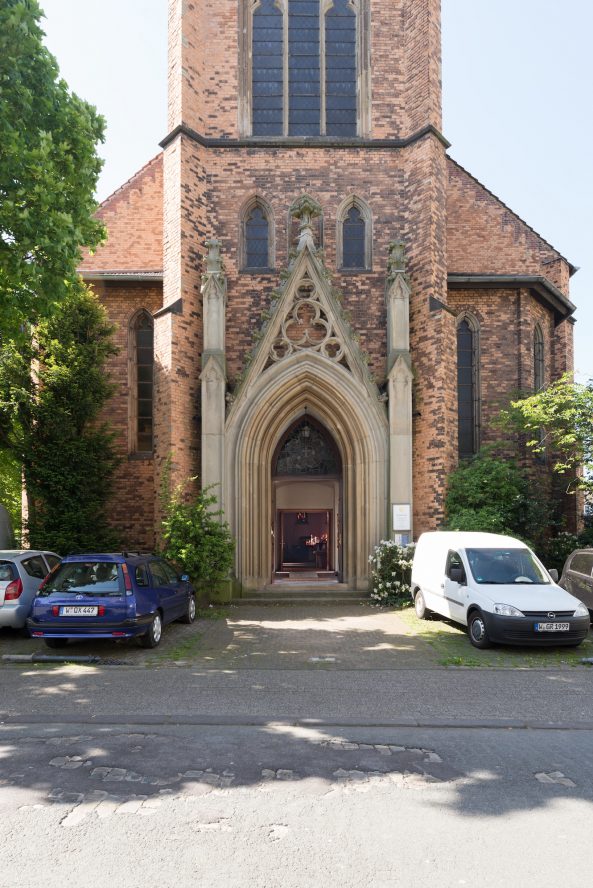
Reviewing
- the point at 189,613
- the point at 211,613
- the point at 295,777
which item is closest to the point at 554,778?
the point at 295,777

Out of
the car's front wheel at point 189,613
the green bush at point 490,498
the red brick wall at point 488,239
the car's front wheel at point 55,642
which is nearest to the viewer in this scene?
the car's front wheel at point 55,642

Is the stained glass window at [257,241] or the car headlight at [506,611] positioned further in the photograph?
the stained glass window at [257,241]

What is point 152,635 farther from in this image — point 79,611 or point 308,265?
point 308,265

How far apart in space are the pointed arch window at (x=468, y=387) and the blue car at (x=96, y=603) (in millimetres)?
10284

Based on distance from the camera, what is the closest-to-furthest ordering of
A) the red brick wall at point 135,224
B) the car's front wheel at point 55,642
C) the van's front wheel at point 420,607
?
the car's front wheel at point 55,642 → the van's front wheel at point 420,607 → the red brick wall at point 135,224

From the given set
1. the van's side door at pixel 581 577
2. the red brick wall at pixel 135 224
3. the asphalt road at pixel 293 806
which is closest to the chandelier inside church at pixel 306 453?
the red brick wall at pixel 135 224

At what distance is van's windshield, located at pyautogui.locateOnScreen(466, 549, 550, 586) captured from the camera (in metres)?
10.3

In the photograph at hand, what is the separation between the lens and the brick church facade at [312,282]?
15.0m

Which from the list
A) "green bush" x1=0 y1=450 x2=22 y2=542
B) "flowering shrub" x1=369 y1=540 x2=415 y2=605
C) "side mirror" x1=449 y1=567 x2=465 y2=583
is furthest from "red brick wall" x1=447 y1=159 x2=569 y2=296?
"green bush" x1=0 y1=450 x2=22 y2=542

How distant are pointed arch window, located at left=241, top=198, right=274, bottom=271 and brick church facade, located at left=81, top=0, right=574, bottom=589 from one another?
5cm

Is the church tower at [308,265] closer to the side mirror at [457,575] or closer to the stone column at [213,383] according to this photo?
the stone column at [213,383]

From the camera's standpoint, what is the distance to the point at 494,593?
9.68m

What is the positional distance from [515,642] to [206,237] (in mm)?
11638

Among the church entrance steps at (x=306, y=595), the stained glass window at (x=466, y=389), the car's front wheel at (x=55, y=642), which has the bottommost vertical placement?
the church entrance steps at (x=306, y=595)
